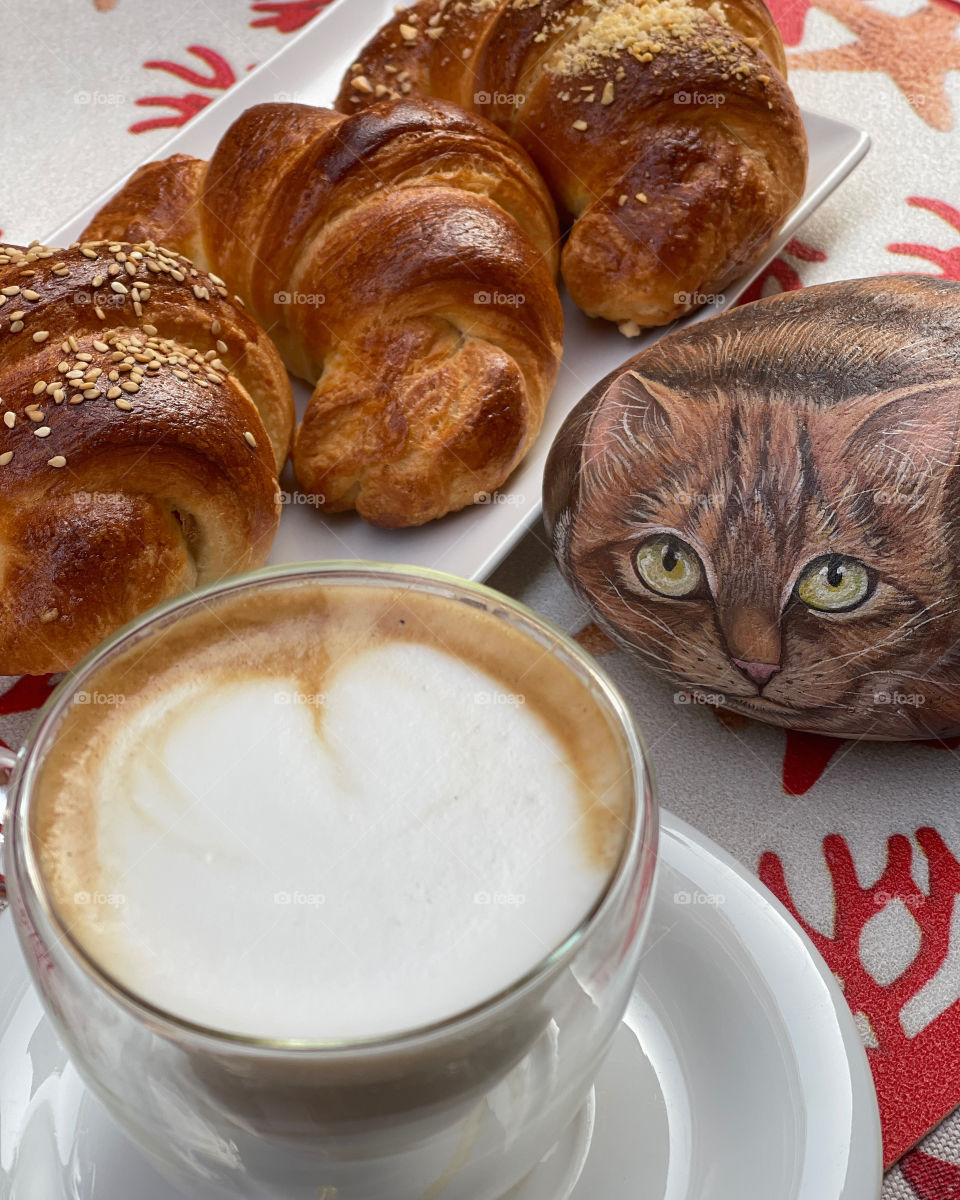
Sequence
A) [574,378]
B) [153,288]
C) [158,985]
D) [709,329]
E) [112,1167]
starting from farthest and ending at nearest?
[574,378] < [153,288] < [709,329] < [112,1167] < [158,985]

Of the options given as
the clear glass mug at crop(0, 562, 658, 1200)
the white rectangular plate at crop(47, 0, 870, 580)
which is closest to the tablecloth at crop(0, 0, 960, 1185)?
the white rectangular plate at crop(47, 0, 870, 580)

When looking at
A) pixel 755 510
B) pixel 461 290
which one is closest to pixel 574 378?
pixel 461 290

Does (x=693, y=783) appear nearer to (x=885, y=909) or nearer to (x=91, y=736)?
(x=885, y=909)

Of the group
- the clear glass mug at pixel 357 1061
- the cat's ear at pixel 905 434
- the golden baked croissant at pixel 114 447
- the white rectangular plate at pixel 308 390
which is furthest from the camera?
the white rectangular plate at pixel 308 390

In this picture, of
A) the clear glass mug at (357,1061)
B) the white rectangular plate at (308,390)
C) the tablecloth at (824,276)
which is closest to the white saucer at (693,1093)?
the clear glass mug at (357,1061)

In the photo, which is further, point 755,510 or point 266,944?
point 755,510

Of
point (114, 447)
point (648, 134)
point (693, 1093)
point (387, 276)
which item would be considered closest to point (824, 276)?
point (648, 134)

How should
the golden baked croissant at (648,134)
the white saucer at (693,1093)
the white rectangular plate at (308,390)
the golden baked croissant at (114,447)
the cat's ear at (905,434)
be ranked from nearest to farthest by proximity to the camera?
the white saucer at (693,1093) < the cat's ear at (905,434) < the golden baked croissant at (114,447) < the white rectangular plate at (308,390) < the golden baked croissant at (648,134)

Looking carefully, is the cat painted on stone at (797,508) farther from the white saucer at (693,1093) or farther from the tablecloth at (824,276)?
the white saucer at (693,1093)
